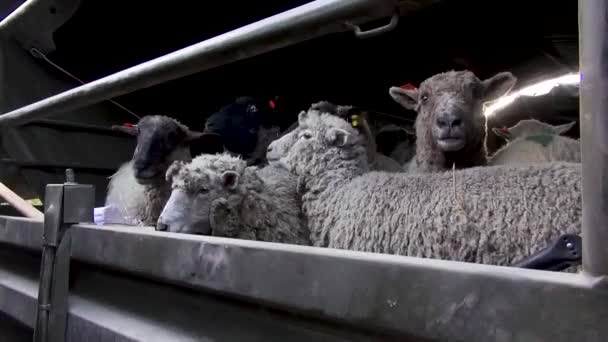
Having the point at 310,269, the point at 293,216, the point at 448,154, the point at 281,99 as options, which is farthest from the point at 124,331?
the point at 281,99

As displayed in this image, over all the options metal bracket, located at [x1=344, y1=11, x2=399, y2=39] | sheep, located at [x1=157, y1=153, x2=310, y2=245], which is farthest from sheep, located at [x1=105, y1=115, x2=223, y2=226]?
metal bracket, located at [x1=344, y1=11, x2=399, y2=39]

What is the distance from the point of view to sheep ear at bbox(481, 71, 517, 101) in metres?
3.25

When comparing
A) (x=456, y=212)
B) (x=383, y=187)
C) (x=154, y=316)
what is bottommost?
(x=154, y=316)

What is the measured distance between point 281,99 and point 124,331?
4741mm

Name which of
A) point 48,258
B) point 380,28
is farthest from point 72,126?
point 380,28

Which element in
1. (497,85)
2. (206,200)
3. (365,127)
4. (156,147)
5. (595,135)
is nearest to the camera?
(595,135)

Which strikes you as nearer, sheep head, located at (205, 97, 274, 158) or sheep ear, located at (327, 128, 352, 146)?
sheep ear, located at (327, 128, 352, 146)

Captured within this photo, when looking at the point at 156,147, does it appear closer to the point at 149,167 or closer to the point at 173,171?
the point at 149,167

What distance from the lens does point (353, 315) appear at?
0.84 m

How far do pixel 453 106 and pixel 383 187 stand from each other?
0.92m

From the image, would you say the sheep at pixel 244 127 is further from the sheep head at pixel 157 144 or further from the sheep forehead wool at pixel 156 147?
the sheep forehead wool at pixel 156 147

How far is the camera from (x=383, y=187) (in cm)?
229

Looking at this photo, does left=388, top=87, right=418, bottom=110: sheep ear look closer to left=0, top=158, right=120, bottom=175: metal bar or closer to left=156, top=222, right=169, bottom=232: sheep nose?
left=156, top=222, right=169, bottom=232: sheep nose

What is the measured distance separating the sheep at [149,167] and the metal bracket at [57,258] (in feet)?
7.07
